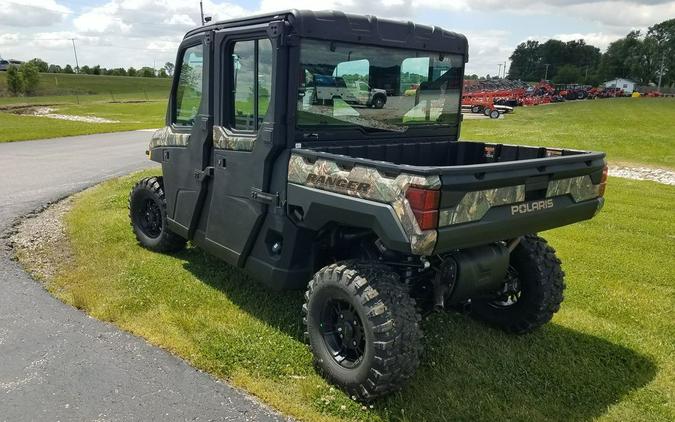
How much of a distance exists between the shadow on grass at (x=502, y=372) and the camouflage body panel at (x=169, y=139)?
154 cm

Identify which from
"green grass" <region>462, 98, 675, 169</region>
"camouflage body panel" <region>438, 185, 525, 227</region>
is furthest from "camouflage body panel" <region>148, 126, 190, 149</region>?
"green grass" <region>462, 98, 675, 169</region>

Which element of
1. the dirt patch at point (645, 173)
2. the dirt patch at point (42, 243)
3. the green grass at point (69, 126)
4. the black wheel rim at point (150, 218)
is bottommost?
the green grass at point (69, 126)

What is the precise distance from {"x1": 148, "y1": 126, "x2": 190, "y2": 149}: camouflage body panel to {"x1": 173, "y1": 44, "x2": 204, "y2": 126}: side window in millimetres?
118

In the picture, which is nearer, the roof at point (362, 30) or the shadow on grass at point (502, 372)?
the shadow on grass at point (502, 372)

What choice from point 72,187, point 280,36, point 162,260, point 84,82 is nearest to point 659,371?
point 280,36

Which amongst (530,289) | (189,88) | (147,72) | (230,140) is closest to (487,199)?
(530,289)

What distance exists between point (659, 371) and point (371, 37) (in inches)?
130

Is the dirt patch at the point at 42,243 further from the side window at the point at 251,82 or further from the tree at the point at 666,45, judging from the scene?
the tree at the point at 666,45

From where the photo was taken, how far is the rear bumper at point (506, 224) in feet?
10.3

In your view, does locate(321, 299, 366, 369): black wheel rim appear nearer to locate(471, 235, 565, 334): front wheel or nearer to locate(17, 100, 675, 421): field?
locate(17, 100, 675, 421): field

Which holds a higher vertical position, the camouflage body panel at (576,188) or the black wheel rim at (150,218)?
the camouflage body panel at (576,188)

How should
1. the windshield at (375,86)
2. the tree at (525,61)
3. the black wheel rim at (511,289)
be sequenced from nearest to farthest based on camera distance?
the windshield at (375,86)
the black wheel rim at (511,289)
the tree at (525,61)

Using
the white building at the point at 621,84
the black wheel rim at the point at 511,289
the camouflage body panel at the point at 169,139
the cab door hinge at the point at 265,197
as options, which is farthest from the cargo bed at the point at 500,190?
the white building at the point at 621,84

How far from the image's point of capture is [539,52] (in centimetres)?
13288
